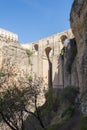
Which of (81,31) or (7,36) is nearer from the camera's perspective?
(81,31)

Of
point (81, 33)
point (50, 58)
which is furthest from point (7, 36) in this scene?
point (81, 33)

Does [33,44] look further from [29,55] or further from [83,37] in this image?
[83,37]

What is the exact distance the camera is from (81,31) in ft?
67.3

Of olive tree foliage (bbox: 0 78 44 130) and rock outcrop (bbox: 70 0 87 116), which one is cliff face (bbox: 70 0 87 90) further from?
olive tree foliage (bbox: 0 78 44 130)

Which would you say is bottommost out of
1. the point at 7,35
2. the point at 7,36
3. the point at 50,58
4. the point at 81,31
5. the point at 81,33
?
the point at 81,33

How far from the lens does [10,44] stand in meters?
40.8

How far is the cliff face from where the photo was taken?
60.6 feet

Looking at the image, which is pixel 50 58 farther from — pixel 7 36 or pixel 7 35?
pixel 7 36

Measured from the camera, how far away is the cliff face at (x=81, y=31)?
18.5 metres

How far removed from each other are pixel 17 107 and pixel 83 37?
6.16 meters

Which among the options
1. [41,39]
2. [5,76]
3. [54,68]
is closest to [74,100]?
[5,76]

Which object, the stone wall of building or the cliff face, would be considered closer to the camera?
the cliff face

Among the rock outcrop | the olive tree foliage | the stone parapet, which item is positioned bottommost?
the olive tree foliage

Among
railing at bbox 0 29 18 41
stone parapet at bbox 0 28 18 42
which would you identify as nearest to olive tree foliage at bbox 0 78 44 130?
stone parapet at bbox 0 28 18 42
